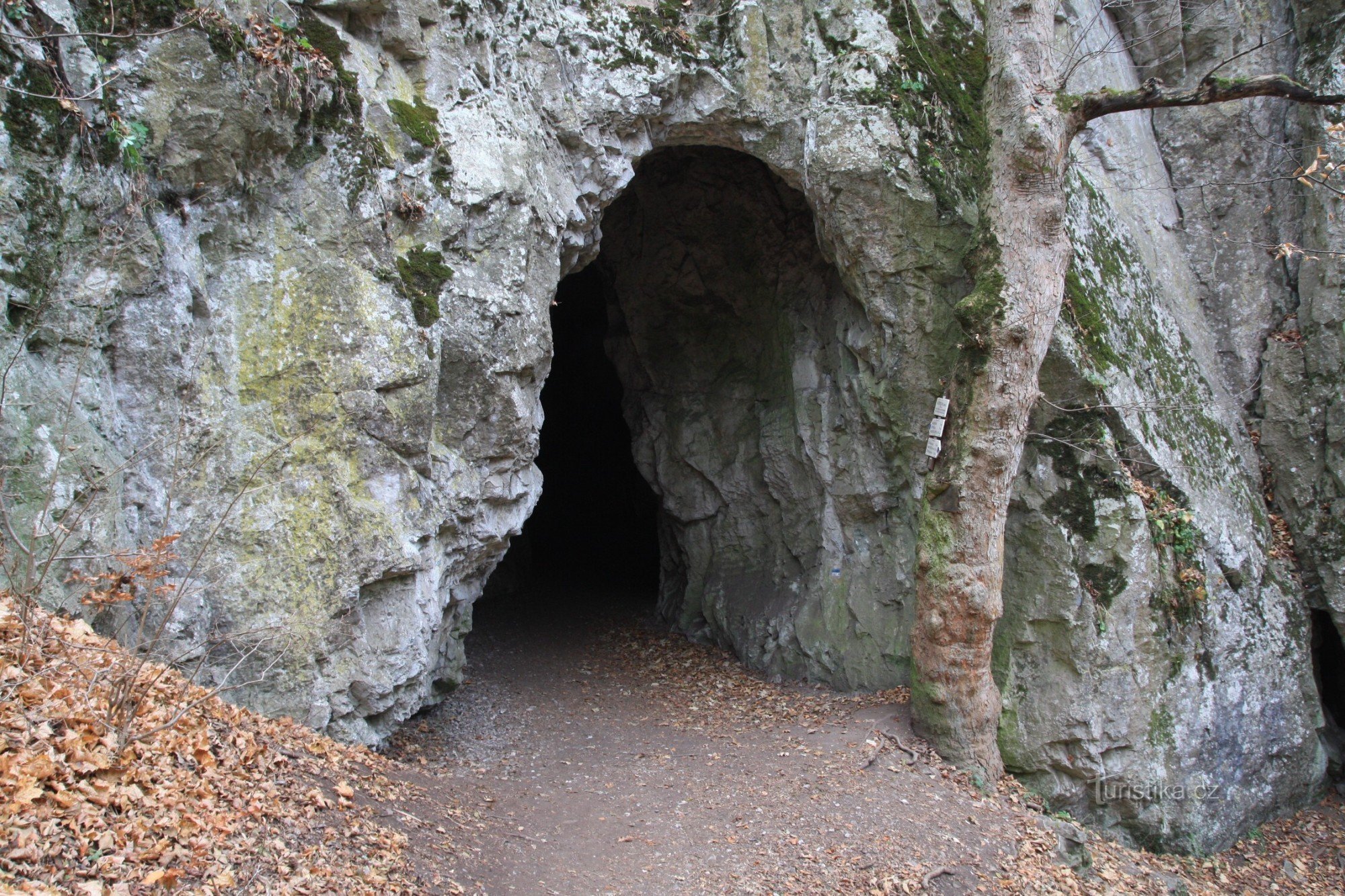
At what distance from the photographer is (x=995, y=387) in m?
6.32

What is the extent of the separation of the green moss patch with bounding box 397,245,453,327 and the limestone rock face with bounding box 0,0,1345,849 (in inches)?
0.9

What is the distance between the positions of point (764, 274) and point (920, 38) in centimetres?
284

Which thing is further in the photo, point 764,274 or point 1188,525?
point 764,274

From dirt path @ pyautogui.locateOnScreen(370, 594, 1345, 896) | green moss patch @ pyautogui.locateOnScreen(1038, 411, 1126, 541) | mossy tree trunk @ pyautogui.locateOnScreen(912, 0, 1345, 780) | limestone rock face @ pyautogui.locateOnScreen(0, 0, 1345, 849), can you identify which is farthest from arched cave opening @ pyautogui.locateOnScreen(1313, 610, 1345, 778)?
mossy tree trunk @ pyautogui.locateOnScreen(912, 0, 1345, 780)

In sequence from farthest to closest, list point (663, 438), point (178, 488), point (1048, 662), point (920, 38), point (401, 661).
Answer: point (663, 438) < point (920, 38) < point (1048, 662) < point (401, 661) < point (178, 488)

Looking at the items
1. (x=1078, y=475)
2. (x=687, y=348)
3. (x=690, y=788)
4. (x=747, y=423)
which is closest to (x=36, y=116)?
(x=690, y=788)

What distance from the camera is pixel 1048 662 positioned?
268 inches

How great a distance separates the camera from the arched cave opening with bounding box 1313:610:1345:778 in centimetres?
807

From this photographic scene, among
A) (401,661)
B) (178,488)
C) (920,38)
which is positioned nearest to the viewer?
(178,488)

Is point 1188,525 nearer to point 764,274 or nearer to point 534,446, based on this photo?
point 764,274

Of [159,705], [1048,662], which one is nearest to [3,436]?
[159,705]

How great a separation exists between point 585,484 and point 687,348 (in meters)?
5.59

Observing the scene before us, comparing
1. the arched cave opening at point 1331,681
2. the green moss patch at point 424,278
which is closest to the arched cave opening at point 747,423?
the green moss patch at point 424,278

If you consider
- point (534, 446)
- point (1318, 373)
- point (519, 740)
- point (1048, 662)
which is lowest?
point (519, 740)
